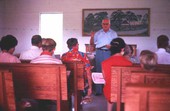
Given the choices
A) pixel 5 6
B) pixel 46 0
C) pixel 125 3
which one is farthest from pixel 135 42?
pixel 5 6

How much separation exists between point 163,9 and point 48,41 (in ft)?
16.7

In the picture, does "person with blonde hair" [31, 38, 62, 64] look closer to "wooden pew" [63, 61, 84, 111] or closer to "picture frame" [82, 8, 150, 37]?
"wooden pew" [63, 61, 84, 111]

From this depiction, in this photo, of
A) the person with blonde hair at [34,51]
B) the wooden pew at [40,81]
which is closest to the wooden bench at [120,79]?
the wooden pew at [40,81]

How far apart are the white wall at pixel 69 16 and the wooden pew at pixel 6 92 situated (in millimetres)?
5665

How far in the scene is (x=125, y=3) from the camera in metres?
7.39

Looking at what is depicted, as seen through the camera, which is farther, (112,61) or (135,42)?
(135,42)

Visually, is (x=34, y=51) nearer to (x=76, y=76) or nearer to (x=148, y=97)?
(x=76, y=76)

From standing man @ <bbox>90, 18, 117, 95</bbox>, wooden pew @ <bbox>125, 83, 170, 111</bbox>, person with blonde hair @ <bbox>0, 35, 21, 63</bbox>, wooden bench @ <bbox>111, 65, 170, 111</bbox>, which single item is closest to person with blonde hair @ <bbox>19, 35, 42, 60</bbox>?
person with blonde hair @ <bbox>0, 35, 21, 63</bbox>

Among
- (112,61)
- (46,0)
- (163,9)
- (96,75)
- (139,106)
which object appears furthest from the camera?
(46,0)

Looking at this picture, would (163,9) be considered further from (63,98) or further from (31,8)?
(63,98)

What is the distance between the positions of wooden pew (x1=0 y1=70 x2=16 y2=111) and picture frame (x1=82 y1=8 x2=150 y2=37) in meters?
5.58

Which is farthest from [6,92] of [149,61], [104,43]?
[104,43]

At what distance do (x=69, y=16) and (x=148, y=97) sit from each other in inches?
252

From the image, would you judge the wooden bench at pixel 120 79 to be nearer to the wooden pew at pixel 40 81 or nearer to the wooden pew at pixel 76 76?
the wooden pew at pixel 40 81
